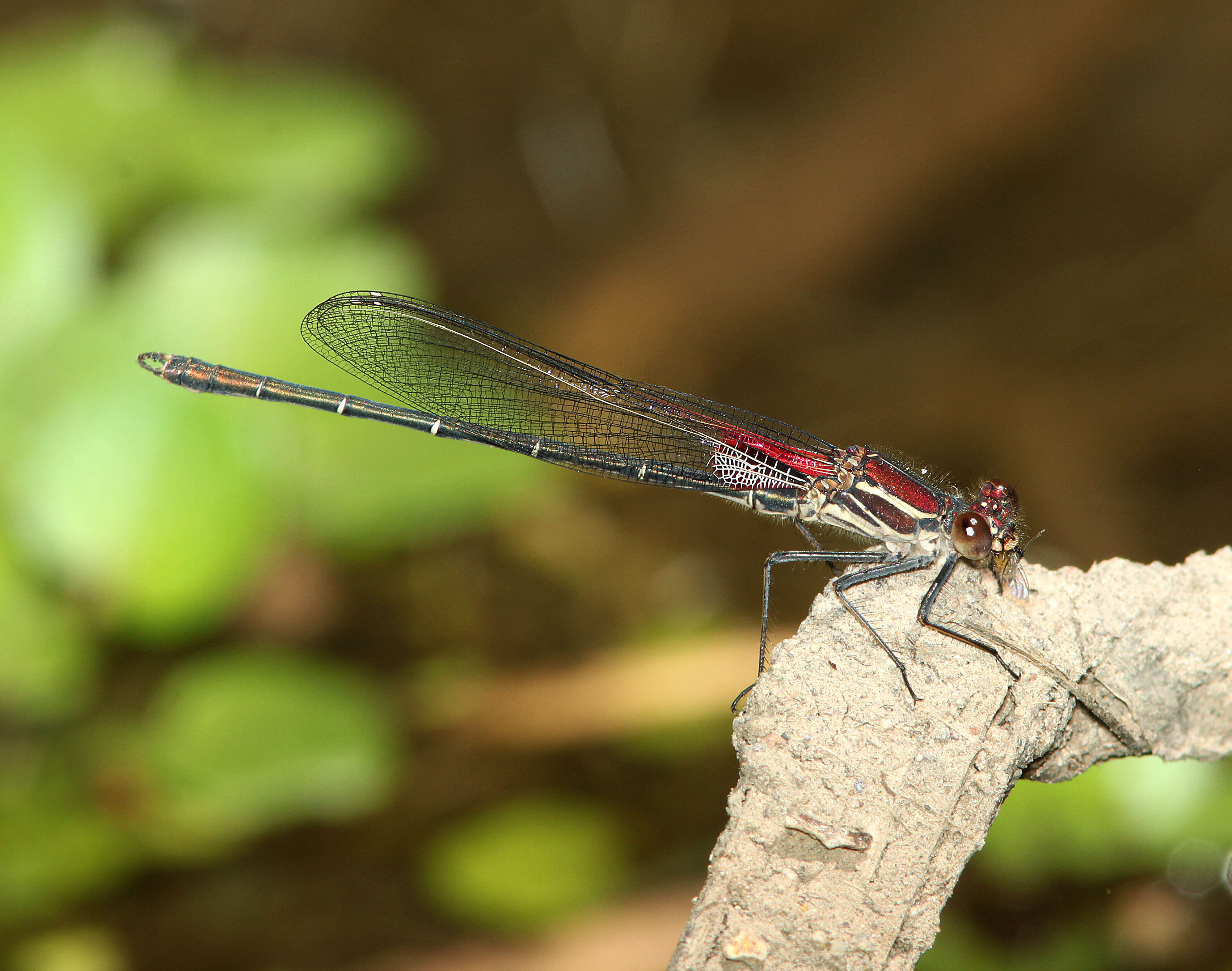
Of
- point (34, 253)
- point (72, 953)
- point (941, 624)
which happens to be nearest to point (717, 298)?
point (34, 253)

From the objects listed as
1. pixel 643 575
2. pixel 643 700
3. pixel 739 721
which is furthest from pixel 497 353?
pixel 739 721

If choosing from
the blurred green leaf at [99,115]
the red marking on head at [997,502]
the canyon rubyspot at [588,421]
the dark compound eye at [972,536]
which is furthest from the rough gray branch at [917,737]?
the blurred green leaf at [99,115]

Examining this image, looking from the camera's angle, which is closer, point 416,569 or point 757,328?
point 416,569

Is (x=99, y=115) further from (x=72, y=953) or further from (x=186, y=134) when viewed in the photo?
(x=72, y=953)

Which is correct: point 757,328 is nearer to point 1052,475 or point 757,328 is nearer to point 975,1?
point 1052,475

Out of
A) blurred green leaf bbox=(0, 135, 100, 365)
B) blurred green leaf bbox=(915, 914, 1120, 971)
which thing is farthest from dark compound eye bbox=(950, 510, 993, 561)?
blurred green leaf bbox=(0, 135, 100, 365)

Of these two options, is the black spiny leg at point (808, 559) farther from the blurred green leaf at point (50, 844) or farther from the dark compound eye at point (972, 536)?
the blurred green leaf at point (50, 844)
